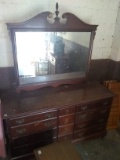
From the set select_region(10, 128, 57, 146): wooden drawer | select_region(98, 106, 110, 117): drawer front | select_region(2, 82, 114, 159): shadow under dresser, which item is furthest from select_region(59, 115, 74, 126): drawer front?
select_region(98, 106, 110, 117): drawer front

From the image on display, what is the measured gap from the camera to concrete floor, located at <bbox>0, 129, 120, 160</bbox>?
1794 millimetres

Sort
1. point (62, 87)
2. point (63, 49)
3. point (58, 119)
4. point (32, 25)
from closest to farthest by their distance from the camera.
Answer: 1. point (32, 25)
2. point (58, 119)
3. point (63, 49)
4. point (62, 87)

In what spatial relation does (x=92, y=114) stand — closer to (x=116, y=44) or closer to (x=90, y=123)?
(x=90, y=123)

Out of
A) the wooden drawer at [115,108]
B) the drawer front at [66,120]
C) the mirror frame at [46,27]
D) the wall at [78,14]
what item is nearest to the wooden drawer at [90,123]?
the drawer front at [66,120]

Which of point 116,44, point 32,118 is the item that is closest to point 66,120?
point 32,118

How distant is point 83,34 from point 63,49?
0.29 m

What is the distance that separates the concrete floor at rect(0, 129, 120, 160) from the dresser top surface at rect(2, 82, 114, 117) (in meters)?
0.65

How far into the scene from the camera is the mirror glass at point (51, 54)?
1.56 metres

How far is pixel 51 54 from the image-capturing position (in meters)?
1.69

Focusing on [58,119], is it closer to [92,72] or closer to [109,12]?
[92,72]

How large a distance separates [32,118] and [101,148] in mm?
993

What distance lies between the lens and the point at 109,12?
1.89 m

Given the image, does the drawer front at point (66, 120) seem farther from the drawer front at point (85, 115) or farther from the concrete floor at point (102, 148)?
the concrete floor at point (102, 148)

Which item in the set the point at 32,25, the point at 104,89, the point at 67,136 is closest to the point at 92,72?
the point at 104,89
